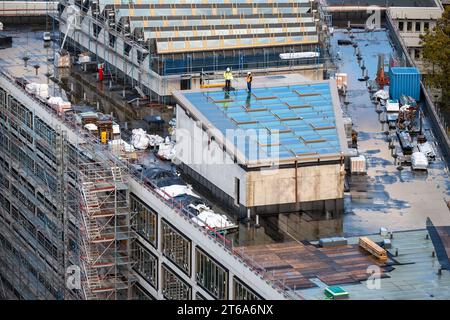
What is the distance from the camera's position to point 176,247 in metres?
138

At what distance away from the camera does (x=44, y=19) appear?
195750 millimetres

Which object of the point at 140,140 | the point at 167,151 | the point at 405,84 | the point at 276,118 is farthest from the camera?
the point at 405,84

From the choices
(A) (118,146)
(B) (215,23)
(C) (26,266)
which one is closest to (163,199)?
(A) (118,146)

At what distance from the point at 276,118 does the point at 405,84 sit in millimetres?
26615

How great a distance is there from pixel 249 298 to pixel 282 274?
2758 millimetres

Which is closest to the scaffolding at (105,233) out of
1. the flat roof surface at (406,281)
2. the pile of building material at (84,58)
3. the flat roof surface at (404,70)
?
the flat roof surface at (406,281)

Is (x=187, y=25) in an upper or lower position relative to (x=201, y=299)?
upper

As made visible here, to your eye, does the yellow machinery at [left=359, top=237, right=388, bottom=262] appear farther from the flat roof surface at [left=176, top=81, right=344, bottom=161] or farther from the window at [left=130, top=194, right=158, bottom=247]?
the window at [left=130, top=194, right=158, bottom=247]

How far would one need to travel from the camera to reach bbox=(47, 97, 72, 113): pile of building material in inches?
6284

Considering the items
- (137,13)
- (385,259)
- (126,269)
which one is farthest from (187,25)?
(385,259)

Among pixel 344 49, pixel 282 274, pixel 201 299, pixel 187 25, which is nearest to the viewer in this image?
pixel 282 274

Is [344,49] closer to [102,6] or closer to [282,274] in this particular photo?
[102,6]

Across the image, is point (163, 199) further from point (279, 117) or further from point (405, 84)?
point (405, 84)

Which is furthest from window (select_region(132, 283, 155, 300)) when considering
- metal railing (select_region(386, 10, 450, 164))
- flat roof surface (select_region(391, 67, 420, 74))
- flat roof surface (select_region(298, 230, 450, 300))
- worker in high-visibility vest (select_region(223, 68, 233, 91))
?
flat roof surface (select_region(391, 67, 420, 74))
